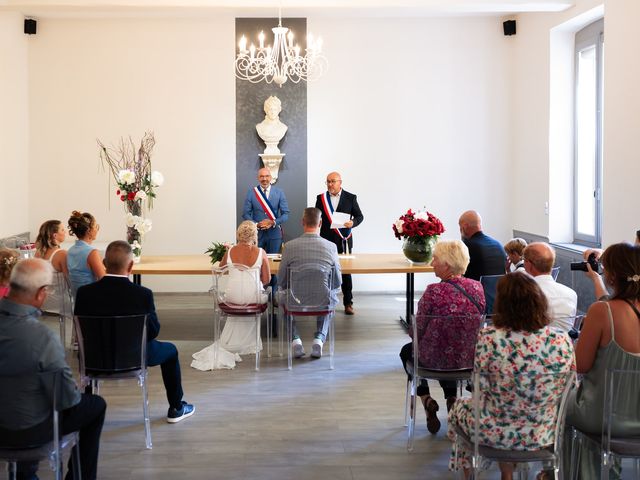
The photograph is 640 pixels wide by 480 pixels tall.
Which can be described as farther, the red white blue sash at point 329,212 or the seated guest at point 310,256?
the red white blue sash at point 329,212

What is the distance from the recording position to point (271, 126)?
952 cm

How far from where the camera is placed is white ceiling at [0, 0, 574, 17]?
804 cm

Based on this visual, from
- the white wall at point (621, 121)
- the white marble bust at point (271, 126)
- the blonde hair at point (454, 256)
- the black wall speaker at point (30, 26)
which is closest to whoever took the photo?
the blonde hair at point (454, 256)

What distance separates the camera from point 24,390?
304 centimetres

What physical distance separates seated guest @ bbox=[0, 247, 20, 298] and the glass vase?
3553 mm

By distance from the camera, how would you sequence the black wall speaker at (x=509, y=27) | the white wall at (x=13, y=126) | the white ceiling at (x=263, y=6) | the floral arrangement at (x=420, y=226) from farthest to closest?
1. the black wall speaker at (x=509, y=27)
2. the white wall at (x=13, y=126)
3. the white ceiling at (x=263, y=6)
4. the floral arrangement at (x=420, y=226)

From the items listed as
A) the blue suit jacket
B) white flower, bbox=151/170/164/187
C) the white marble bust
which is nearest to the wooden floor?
white flower, bbox=151/170/164/187

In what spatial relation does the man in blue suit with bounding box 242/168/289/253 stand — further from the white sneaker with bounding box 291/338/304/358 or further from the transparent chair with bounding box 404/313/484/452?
the transparent chair with bounding box 404/313/484/452

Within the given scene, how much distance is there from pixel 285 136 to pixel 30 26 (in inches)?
125

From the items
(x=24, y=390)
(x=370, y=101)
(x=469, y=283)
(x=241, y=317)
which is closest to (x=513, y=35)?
(x=370, y=101)

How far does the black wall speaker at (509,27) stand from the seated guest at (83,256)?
584cm

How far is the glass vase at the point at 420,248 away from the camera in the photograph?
22.8ft

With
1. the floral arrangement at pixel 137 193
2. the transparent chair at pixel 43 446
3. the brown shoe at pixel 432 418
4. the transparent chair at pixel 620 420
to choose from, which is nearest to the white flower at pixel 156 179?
the floral arrangement at pixel 137 193

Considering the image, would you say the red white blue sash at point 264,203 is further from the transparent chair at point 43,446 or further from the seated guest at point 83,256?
the transparent chair at point 43,446
